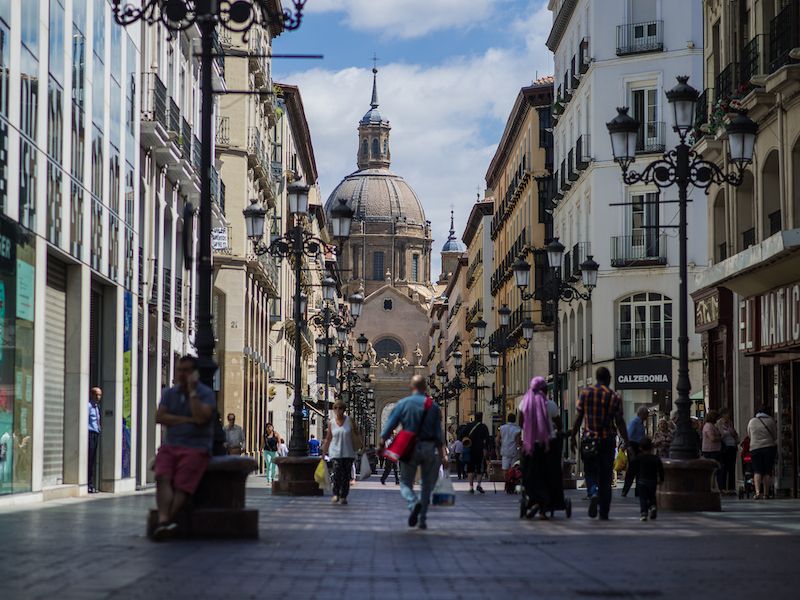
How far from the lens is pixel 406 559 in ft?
31.5

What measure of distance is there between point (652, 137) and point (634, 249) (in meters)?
3.46

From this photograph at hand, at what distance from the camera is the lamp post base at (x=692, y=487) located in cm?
1614

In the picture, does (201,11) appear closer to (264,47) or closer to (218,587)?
(218,587)

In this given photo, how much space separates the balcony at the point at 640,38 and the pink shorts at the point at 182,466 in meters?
31.3

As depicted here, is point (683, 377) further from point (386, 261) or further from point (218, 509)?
point (386, 261)

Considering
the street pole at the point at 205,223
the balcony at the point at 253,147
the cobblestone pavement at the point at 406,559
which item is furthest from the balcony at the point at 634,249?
the street pole at the point at 205,223

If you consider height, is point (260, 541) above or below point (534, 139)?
below

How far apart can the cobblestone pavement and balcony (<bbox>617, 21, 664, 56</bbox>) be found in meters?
26.7

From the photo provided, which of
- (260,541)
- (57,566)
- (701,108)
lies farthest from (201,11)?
(701,108)

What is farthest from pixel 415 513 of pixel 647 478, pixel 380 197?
pixel 380 197

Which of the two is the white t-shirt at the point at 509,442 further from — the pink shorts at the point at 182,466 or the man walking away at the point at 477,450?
the pink shorts at the point at 182,466

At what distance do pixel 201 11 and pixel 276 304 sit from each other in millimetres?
42358

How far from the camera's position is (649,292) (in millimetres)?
39750

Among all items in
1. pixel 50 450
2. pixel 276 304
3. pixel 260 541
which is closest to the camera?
pixel 260 541
